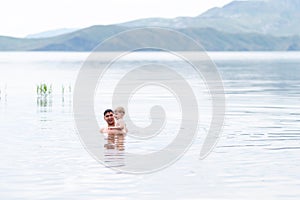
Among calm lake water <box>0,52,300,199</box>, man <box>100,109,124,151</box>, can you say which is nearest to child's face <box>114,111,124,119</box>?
man <box>100,109,124,151</box>

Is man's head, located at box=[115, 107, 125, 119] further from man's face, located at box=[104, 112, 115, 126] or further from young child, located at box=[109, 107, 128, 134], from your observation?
man's face, located at box=[104, 112, 115, 126]

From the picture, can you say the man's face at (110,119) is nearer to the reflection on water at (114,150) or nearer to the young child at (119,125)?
the young child at (119,125)

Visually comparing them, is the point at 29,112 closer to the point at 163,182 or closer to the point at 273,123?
the point at 273,123

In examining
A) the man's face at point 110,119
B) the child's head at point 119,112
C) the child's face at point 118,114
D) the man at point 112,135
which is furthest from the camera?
the child's face at point 118,114

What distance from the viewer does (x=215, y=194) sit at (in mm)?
20188

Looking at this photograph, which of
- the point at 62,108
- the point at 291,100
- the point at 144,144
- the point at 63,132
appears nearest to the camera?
the point at 144,144

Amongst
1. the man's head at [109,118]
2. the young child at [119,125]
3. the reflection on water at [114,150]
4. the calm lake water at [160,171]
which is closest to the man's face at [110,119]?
the man's head at [109,118]

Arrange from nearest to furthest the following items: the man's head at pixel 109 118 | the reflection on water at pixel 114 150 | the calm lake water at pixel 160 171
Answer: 1. the calm lake water at pixel 160 171
2. the reflection on water at pixel 114 150
3. the man's head at pixel 109 118

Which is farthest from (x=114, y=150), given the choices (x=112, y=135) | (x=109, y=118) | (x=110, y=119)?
(x=110, y=119)

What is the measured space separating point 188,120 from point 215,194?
1981 cm

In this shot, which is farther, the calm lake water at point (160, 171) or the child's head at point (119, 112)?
the child's head at point (119, 112)

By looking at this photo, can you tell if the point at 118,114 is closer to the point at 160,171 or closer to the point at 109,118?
the point at 109,118

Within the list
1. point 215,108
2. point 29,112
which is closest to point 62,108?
point 29,112

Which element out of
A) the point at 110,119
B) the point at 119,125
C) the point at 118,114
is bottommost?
the point at 119,125
